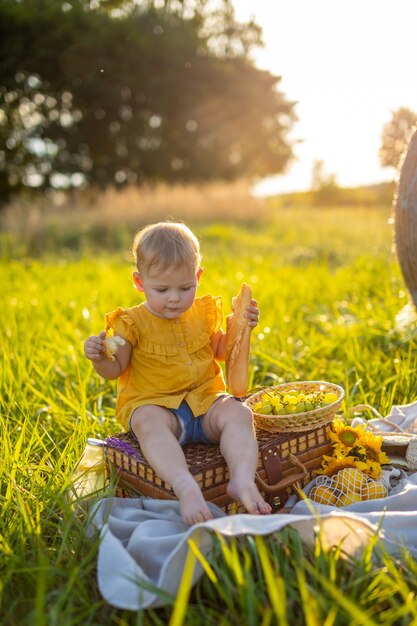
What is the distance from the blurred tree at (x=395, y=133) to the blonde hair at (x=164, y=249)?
3021 mm

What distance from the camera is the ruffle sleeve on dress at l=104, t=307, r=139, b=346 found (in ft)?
8.71

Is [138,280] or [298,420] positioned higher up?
[138,280]

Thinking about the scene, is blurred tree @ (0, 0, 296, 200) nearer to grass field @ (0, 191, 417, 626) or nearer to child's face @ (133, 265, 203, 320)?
grass field @ (0, 191, 417, 626)

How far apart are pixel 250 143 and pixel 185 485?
26.8m

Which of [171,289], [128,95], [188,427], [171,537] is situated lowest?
[171,537]

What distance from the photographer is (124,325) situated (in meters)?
2.67

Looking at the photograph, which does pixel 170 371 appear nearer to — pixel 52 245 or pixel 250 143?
pixel 52 245

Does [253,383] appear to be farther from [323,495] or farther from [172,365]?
[323,495]

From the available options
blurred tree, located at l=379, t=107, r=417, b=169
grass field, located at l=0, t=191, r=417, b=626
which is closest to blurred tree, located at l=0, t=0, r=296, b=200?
grass field, located at l=0, t=191, r=417, b=626

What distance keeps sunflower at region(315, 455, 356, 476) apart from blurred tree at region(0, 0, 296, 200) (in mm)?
20270

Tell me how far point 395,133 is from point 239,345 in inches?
127

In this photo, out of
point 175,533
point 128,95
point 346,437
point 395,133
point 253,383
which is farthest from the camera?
point 128,95

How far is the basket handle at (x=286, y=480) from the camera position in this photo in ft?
7.73

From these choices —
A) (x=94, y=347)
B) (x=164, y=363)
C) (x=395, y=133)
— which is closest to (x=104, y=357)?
(x=94, y=347)
